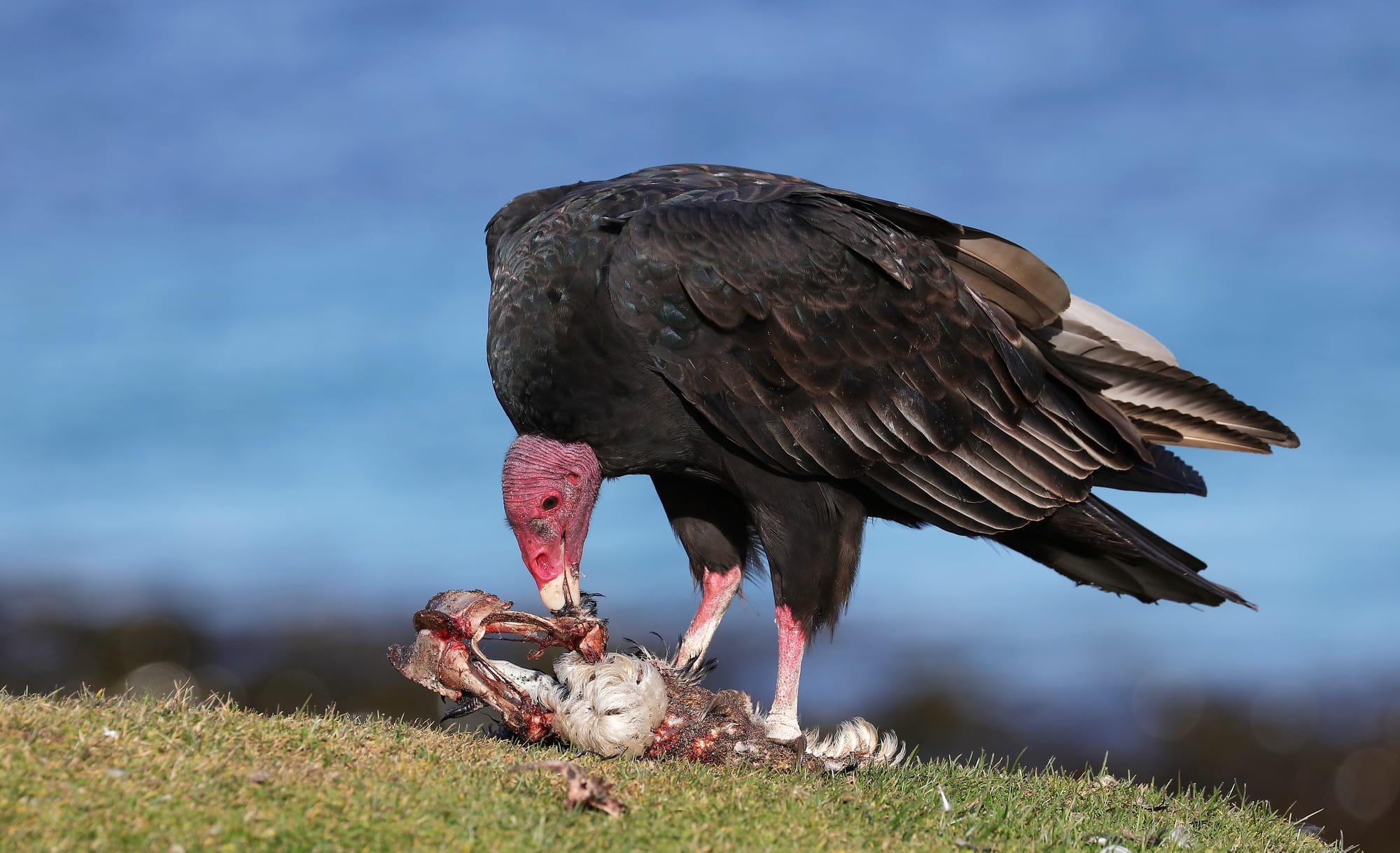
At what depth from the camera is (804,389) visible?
4.01 m

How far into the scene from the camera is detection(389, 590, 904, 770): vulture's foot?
356 cm

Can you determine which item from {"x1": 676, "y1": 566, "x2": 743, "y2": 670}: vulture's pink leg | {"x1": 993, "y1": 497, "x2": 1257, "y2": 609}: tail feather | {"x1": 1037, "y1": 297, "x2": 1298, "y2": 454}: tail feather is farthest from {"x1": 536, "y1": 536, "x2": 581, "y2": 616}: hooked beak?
{"x1": 1037, "y1": 297, "x2": 1298, "y2": 454}: tail feather

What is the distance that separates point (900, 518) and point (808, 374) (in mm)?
833

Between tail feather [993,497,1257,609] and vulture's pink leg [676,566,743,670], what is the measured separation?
109cm

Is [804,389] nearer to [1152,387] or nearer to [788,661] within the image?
[788,661]

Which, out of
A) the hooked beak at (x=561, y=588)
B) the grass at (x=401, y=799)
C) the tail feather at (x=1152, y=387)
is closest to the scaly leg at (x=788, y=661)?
the grass at (x=401, y=799)

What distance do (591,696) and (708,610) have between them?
110 centimetres

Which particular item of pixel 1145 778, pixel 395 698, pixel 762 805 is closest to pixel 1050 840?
pixel 762 805

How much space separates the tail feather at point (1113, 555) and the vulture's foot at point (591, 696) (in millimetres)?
1255

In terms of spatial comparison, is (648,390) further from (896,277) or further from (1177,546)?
(1177,546)

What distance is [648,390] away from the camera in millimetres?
3957

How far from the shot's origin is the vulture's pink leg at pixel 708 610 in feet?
14.9

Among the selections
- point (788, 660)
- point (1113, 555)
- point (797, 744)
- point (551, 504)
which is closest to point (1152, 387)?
point (1113, 555)

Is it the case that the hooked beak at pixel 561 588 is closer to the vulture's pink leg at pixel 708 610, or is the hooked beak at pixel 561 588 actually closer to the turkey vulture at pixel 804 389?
the turkey vulture at pixel 804 389
